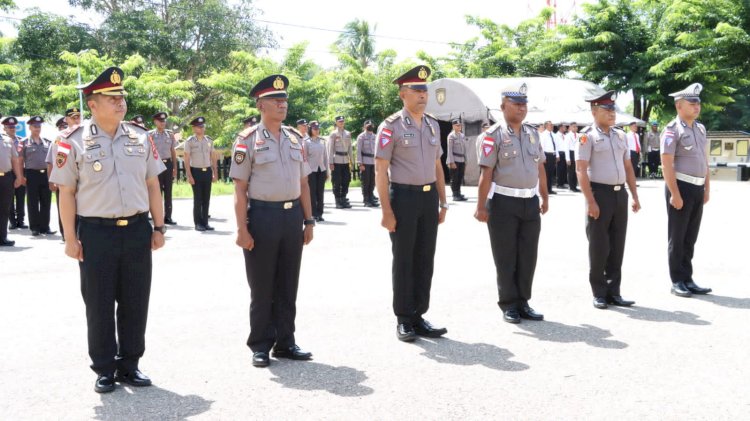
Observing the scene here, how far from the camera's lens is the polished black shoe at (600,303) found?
6453 mm

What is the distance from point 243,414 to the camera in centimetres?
405

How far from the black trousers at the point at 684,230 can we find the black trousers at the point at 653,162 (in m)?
20.4

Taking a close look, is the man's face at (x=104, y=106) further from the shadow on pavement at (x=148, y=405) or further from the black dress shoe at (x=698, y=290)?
the black dress shoe at (x=698, y=290)

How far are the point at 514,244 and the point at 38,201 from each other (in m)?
9.37

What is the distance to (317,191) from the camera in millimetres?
14484

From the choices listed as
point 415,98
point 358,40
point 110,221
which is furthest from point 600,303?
point 358,40

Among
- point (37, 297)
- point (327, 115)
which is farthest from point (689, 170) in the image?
point (327, 115)

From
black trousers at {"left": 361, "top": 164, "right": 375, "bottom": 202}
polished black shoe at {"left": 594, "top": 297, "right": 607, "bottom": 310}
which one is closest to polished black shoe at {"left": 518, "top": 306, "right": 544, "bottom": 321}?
polished black shoe at {"left": 594, "top": 297, "right": 607, "bottom": 310}

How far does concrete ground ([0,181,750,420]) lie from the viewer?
13.6ft

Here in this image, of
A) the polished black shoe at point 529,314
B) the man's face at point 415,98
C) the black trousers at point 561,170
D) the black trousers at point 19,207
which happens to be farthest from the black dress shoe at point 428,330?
the black trousers at point 561,170

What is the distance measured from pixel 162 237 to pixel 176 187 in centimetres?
1759

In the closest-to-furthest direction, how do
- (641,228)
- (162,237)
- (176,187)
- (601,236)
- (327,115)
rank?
(162,237), (601,236), (641,228), (176,187), (327,115)

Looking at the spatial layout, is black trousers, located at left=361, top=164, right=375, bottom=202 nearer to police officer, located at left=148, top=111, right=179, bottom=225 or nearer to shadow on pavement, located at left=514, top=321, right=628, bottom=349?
police officer, located at left=148, top=111, right=179, bottom=225

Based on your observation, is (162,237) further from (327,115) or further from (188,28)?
(188,28)
